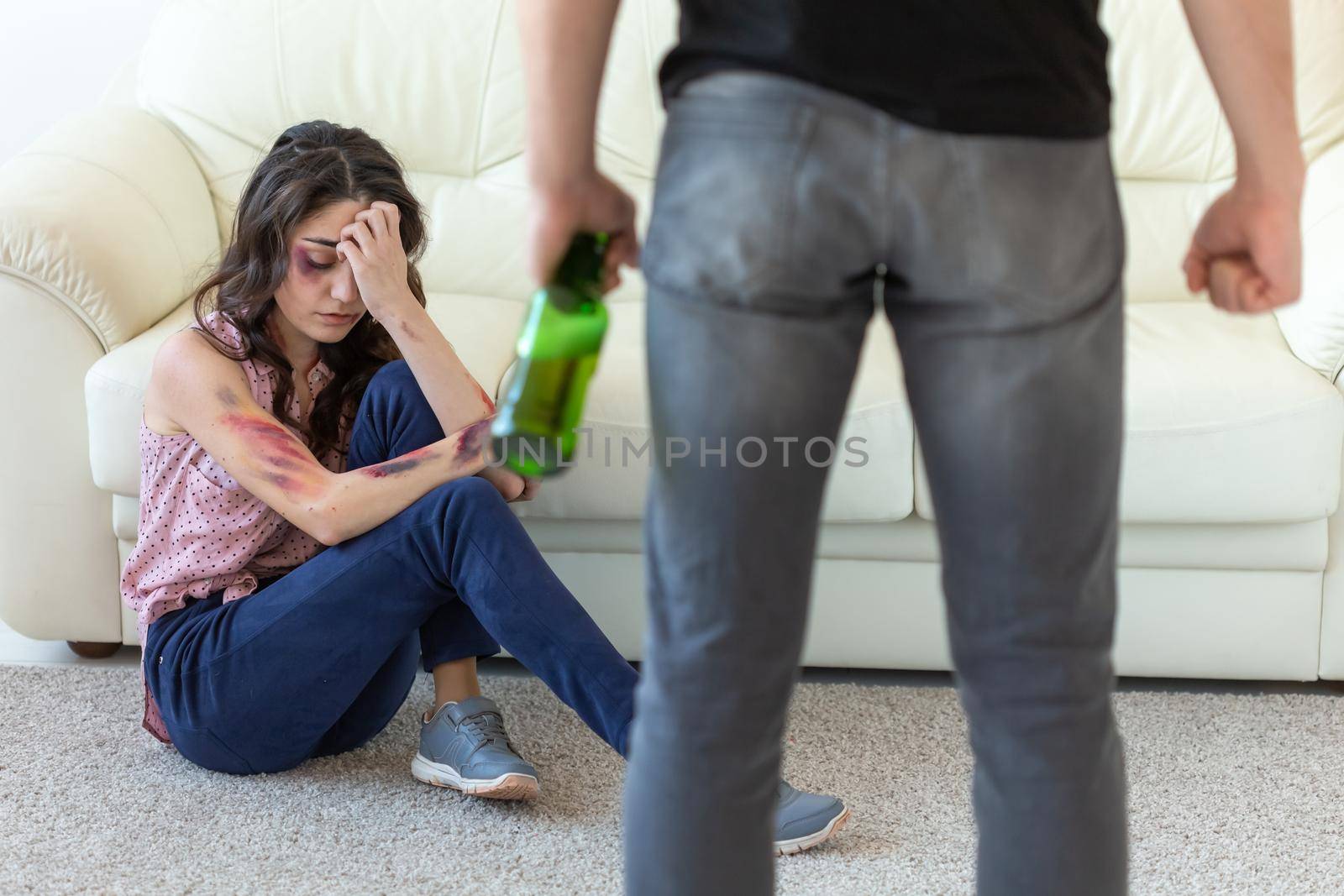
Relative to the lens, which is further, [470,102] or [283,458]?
[470,102]

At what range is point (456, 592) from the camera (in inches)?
56.3

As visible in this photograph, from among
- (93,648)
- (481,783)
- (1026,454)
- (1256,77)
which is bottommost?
(93,648)

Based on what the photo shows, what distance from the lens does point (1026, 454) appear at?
635 mm

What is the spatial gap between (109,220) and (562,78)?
140 cm

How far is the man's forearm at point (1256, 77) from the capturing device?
678 mm

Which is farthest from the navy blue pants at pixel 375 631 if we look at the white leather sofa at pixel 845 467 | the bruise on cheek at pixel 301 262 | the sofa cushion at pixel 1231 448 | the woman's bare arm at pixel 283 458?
the sofa cushion at pixel 1231 448

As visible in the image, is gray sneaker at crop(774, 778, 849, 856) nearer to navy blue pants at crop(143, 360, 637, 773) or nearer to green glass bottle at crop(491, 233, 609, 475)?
navy blue pants at crop(143, 360, 637, 773)

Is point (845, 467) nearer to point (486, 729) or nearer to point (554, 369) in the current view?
point (486, 729)

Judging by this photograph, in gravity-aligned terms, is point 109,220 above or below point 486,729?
above

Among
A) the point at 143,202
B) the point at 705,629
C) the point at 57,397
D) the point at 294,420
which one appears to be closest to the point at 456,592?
the point at 294,420

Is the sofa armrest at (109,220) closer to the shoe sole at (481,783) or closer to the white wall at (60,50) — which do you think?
the white wall at (60,50)

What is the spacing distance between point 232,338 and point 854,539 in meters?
0.84

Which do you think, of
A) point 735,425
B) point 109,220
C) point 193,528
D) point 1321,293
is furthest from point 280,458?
point 1321,293

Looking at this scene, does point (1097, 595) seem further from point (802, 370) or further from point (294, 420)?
point (294, 420)
